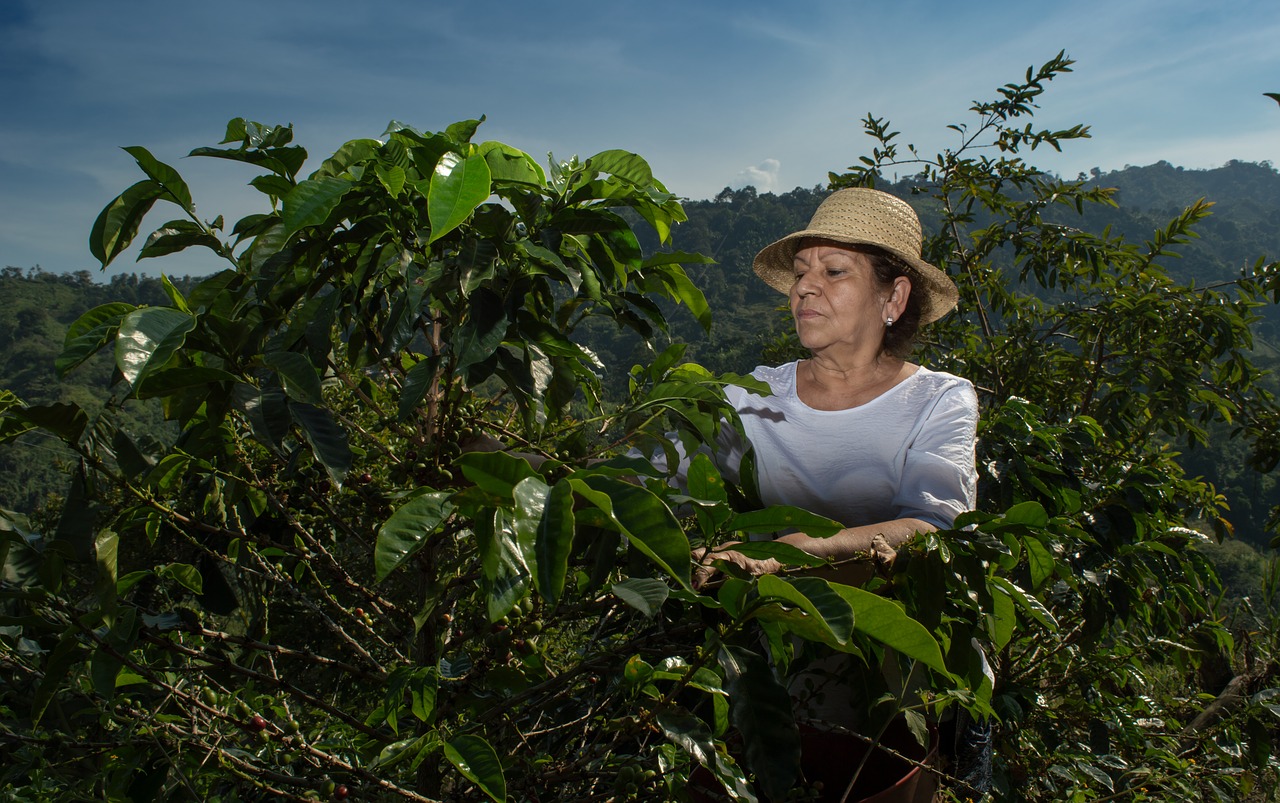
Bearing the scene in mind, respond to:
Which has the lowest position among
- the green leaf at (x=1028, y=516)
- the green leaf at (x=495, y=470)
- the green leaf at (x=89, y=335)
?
the green leaf at (x=1028, y=516)

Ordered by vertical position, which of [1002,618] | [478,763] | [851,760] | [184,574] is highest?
[1002,618]

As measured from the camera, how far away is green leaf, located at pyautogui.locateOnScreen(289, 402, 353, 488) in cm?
109

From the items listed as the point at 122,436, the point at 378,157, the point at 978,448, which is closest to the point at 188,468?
the point at 122,436

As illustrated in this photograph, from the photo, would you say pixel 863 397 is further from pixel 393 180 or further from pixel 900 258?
pixel 393 180

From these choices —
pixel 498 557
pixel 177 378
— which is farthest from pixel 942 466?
pixel 177 378

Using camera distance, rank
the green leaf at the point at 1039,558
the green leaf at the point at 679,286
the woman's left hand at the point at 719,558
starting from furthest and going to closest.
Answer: the green leaf at the point at 679,286 → the green leaf at the point at 1039,558 → the woman's left hand at the point at 719,558

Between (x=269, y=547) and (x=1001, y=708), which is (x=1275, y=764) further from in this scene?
(x=269, y=547)

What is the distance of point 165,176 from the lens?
49.8 inches

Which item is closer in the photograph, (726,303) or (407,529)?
(407,529)

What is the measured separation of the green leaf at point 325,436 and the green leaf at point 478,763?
38 cm

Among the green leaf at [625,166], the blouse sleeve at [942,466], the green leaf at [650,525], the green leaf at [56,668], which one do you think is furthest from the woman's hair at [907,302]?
the green leaf at [56,668]

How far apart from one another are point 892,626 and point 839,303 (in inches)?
60.3

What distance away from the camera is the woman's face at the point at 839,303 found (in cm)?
216

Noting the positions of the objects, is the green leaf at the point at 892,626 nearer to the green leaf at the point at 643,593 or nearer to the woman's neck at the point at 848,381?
the green leaf at the point at 643,593
